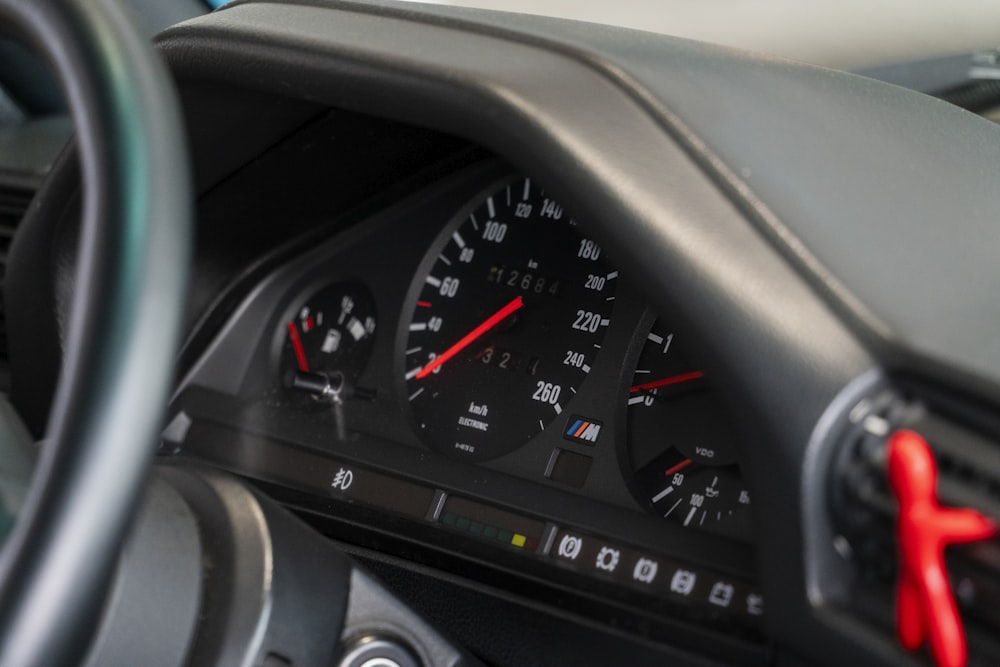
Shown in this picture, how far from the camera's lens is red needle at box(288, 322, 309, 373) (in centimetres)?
177

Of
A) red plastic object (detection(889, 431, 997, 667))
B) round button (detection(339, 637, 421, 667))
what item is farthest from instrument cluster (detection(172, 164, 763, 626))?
red plastic object (detection(889, 431, 997, 667))

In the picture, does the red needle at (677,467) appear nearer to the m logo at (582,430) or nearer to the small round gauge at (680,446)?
the small round gauge at (680,446)

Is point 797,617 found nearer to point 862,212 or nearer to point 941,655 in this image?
point 941,655

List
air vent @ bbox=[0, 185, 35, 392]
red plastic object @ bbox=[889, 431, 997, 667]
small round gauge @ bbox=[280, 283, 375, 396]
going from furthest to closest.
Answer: air vent @ bbox=[0, 185, 35, 392] → small round gauge @ bbox=[280, 283, 375, 396] → red plastic object @ bbox=[889, 431, 997, 667]

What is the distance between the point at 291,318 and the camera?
1.80 meters

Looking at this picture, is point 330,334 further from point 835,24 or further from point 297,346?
point 835,24

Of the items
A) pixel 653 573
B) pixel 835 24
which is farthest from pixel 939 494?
pixel 835 24

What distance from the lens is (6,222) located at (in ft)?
6.40

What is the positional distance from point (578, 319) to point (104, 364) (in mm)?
944

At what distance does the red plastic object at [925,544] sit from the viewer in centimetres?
84

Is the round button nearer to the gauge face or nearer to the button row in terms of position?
the button row

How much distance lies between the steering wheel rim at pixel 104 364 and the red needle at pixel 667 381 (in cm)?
81

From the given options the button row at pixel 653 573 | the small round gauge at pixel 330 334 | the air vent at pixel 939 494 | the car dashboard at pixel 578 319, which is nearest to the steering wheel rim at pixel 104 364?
the car dashboard at pixel 578 319

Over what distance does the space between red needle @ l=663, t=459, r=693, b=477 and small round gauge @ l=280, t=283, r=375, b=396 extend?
49 cm
